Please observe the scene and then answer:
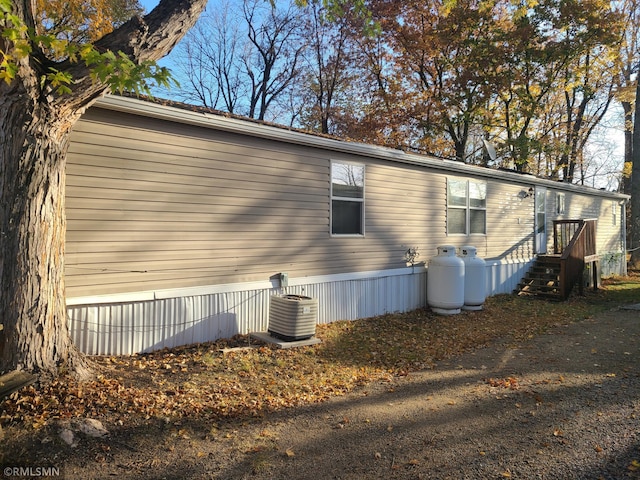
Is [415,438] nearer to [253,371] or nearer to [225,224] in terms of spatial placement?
[253,371]

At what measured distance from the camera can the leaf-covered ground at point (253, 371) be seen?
3.77 m

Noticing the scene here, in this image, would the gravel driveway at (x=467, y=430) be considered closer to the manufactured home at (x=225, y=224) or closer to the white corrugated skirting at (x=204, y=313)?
the white corrugated skirting at (x=204, y=313)

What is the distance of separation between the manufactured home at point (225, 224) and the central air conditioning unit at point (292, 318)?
49cm

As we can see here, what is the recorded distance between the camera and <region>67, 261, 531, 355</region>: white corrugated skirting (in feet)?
17.5

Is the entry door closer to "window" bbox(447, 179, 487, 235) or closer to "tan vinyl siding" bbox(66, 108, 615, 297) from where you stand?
"window" bbox(447, 179, 487, 235)

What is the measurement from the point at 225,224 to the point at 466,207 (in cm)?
687

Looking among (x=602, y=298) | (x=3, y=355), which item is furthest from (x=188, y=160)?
(x=602, y=298)

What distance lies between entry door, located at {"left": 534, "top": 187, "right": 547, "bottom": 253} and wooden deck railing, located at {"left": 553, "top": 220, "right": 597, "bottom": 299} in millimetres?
364

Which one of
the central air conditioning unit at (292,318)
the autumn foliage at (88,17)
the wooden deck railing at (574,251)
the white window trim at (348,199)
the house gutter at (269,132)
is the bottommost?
the central air conditioning unit at (292,318)

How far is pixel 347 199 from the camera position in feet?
27.1

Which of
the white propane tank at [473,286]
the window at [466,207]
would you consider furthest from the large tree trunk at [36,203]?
the window at [466,207]

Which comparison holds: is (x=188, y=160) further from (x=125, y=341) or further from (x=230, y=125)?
(x=125, y=341)

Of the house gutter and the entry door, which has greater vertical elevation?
the house gutter

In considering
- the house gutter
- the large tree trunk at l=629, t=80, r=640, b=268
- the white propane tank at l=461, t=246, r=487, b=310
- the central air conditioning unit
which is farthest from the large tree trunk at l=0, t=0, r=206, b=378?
the large tree trunk at l=629, t=80, r=640, b=268
